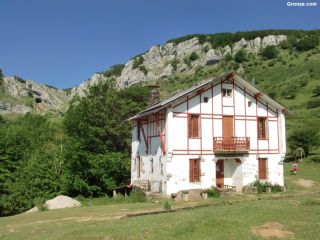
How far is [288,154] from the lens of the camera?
169ft

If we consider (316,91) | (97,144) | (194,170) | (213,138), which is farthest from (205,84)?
(316,91)

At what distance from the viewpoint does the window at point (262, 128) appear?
106ft

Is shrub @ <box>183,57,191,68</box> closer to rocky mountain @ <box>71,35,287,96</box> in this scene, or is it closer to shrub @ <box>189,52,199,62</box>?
rocky mountain @ <box>71,35,287,96</box>

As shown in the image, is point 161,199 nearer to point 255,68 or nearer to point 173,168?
point 173,168

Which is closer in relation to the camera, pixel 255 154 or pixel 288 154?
pixel 255 154

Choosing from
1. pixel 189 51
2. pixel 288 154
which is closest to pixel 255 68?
pixel 189 51

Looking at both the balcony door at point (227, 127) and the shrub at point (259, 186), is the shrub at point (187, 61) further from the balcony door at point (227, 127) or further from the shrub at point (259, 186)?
the shrub at point (259, 186)

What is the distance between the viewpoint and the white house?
Answer: 28.9 m

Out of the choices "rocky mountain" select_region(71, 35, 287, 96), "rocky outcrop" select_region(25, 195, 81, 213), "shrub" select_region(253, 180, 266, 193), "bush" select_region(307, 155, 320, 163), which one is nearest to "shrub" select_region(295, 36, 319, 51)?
"rocky mountain" select_region(71, 35, 287, 96)

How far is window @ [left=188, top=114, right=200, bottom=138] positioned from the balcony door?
238cm

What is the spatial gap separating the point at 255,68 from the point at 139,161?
9427cm

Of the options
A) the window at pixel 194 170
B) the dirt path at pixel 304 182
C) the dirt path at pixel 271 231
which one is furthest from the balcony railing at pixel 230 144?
the dirt path at pixel 271 231

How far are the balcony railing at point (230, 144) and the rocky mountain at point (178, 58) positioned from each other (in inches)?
4472

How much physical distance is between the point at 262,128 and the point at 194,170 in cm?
770
